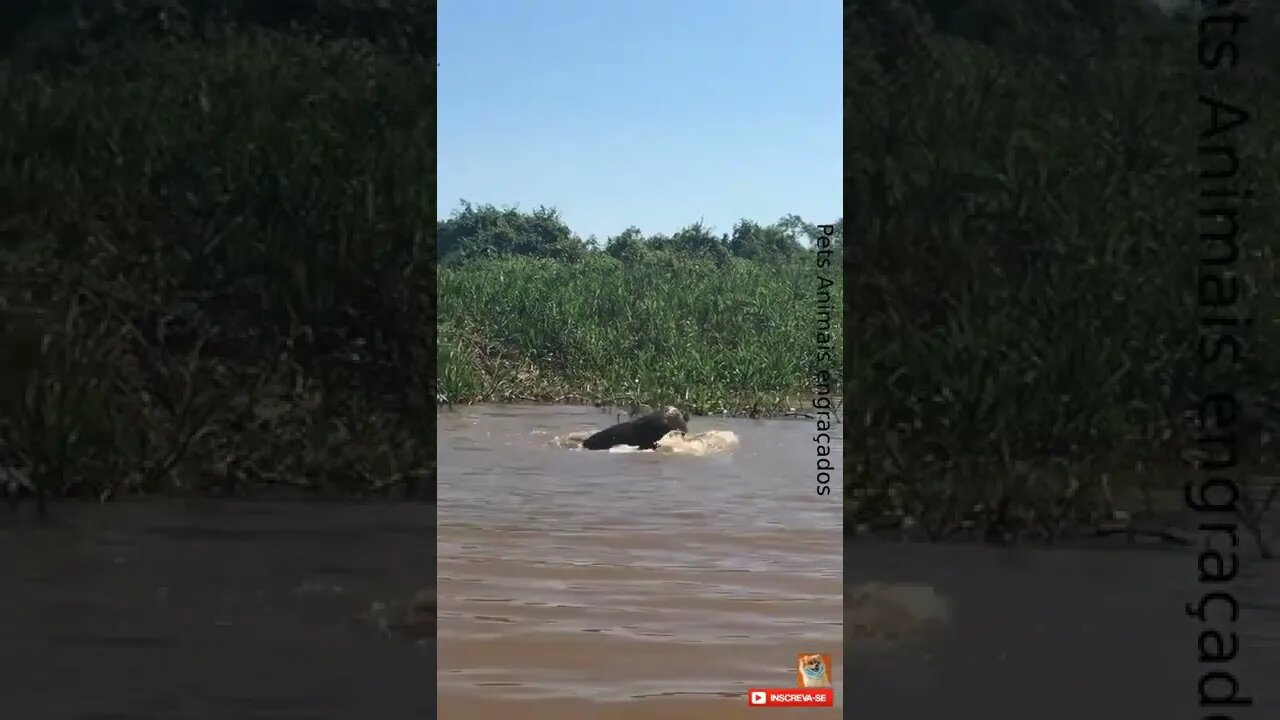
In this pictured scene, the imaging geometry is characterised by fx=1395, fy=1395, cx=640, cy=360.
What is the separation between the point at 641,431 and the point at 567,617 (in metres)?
2.19

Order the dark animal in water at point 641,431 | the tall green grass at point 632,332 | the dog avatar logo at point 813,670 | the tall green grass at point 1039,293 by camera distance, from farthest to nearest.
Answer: the tall green grass at point 632,332 → the dark animal in water at point 641,431 → the tall green grass at point 1039,293 → the dog avatar logo at point 813,670

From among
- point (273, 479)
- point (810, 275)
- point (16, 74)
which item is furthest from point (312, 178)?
point (810, 275)

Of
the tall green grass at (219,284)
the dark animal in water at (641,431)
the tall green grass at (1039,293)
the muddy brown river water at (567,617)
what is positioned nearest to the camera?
the muddy brown river water at (567,617)

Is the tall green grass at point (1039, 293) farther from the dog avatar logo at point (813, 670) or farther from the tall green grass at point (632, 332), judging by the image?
the tall green grass at point (632, 332)

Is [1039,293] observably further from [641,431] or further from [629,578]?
[641,431]

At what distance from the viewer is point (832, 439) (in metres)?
4.98

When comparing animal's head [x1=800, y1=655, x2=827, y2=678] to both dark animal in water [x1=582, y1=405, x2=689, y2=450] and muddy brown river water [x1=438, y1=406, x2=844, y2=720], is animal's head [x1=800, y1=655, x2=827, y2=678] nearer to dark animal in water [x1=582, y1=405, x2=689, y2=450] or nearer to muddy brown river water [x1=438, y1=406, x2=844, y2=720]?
muddy brown river water [x1=438, y1=406, x2=844, y2=720]

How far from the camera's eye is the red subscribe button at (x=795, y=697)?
12.9 ft

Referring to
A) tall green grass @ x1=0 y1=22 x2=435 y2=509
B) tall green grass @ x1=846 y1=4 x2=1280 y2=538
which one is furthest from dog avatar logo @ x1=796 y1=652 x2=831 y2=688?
tall green grass @ x1=0 y1=22 x2=435 y2=509

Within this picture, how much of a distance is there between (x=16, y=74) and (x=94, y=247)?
3.56 feet

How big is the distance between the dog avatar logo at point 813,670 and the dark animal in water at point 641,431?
224 cm

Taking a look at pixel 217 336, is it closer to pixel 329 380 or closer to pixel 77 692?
pixel 329 380

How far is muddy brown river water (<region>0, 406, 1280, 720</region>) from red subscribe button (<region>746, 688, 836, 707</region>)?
35 millimetres

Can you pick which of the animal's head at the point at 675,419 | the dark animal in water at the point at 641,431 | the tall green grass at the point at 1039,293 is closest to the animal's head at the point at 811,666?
the tall green grass at the point at 1039,293
